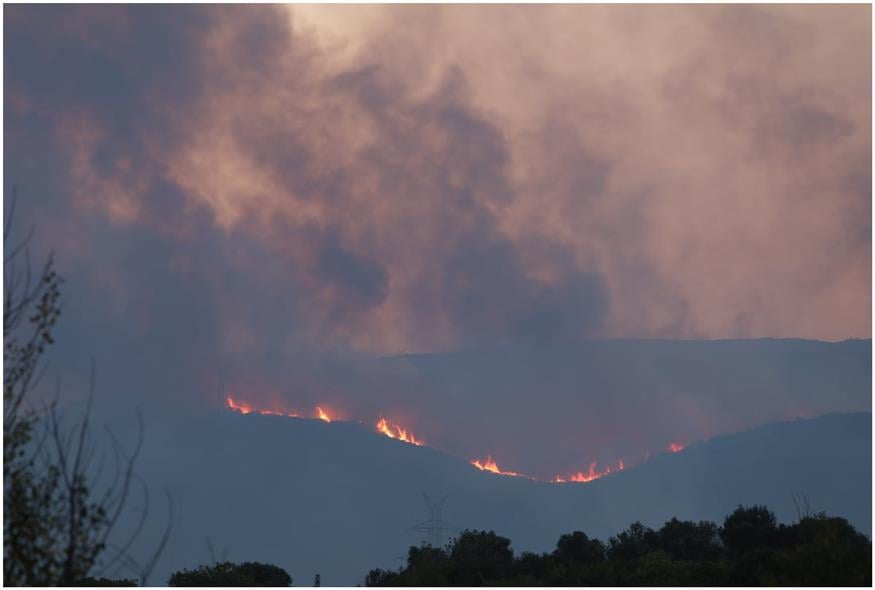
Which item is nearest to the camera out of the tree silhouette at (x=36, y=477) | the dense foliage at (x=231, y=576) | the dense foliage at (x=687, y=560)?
the tree silhouette at (x=36, y=477)

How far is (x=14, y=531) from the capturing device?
637 inches

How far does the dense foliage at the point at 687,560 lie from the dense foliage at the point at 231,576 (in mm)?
6476

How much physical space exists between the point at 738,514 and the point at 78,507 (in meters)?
50.3

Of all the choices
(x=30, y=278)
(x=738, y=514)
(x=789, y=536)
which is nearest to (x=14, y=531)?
(x=30, y=278)

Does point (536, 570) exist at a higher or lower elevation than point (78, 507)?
higher

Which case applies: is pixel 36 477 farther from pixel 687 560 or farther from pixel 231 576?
pixel 687 560

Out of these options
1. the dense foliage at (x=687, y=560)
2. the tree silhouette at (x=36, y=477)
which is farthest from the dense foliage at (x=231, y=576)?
the tree silhouette at (x=36, y=477)

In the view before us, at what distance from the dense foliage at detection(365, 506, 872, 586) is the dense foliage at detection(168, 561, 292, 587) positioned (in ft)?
21.2

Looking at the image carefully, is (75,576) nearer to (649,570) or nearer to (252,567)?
(649,570)

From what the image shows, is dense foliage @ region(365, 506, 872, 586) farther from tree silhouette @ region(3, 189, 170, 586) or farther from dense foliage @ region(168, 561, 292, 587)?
tree silhouette @ region(3, 189, 170, 586)

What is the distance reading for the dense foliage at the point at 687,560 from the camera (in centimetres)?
2845

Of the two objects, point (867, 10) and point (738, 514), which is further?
point (738, 514)

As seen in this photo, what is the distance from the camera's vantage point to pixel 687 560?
55781 millimetres

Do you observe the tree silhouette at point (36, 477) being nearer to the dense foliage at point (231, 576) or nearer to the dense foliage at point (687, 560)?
the dense foliage at point (687, 560)
